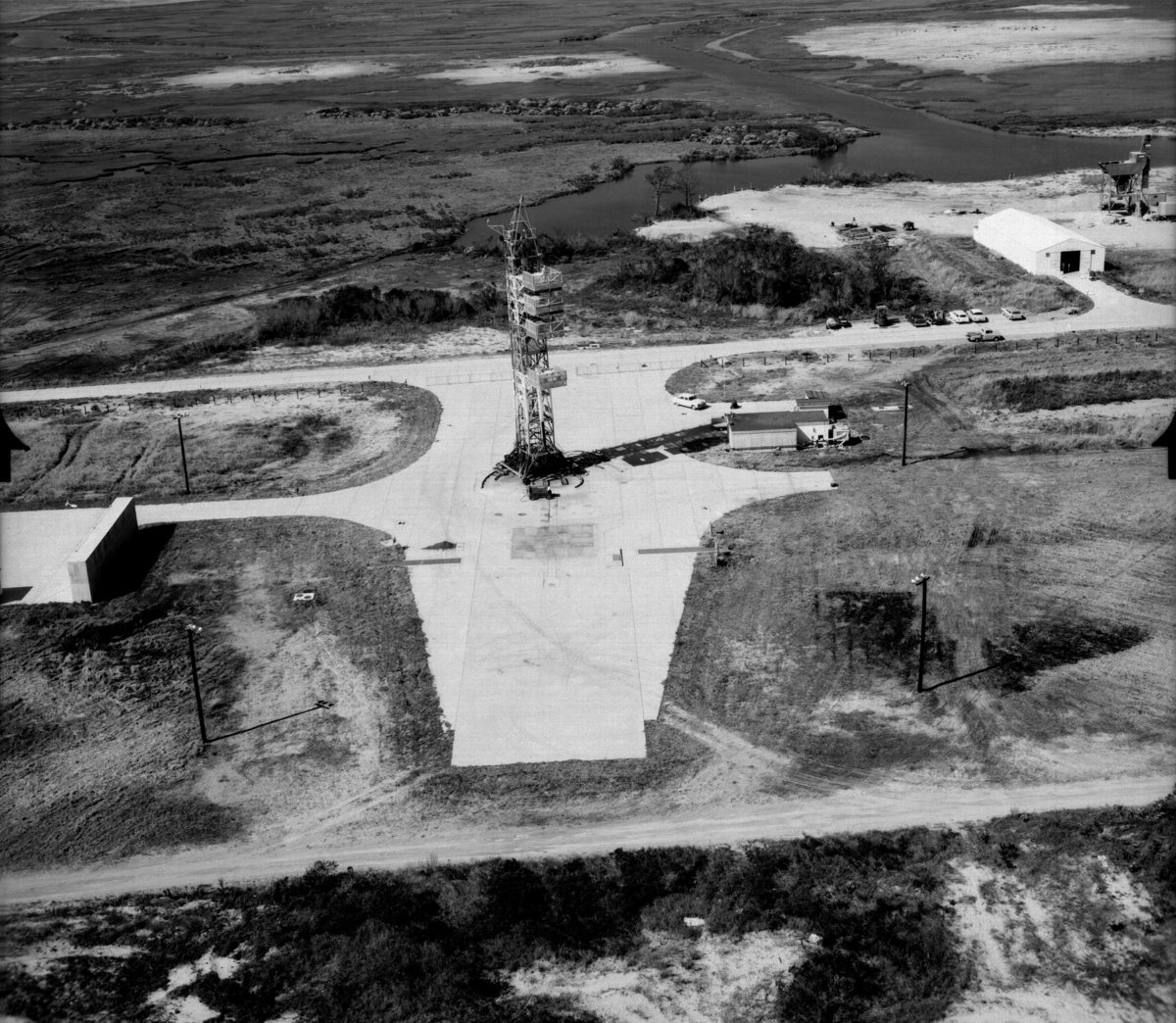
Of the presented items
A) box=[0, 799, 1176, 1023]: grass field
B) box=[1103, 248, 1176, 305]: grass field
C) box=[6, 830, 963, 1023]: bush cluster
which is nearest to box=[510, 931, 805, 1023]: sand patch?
box=[0, 799, 1176, 1023]: grass field

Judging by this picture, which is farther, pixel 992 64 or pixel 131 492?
pixel 992 64

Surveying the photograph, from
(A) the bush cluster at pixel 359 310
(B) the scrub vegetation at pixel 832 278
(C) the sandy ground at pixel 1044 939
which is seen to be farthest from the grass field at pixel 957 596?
(A) the bush cluster at pixel 359 310

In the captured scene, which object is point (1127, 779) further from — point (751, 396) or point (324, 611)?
point (751, 396)

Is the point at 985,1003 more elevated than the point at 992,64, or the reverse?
the point at 992,64

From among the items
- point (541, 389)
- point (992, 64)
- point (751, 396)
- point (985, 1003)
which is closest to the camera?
point (985, 1003)

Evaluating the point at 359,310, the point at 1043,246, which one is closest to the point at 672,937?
the point at 359,310

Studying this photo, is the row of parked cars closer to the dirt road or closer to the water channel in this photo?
the water channel

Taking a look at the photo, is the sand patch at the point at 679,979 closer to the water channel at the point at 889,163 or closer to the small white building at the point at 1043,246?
the small white building at the point at 1043,246

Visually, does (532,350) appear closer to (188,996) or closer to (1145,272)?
(188,996)

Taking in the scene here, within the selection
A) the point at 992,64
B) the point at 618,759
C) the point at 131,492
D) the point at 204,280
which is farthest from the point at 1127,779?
the point at 992,64
